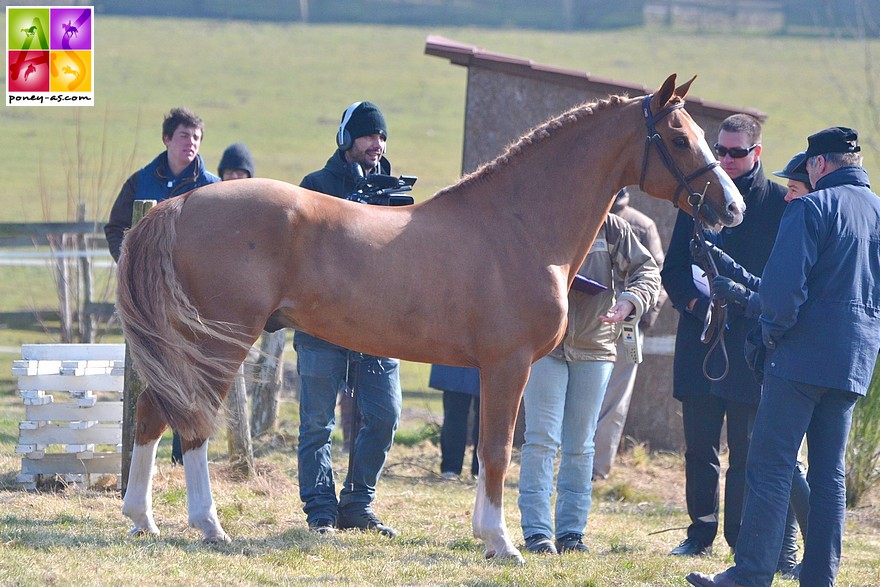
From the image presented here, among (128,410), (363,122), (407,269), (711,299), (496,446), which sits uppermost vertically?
(363,122)

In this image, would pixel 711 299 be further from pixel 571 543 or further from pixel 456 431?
pixel 456 431

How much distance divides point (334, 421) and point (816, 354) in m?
2.58

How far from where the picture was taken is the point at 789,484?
4434mm

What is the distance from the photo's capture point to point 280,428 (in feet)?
30.1

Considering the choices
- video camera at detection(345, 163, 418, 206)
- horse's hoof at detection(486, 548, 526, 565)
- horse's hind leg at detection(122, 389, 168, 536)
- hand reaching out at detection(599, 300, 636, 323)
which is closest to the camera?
horse's hind leg at detection(122, 389, 168, 536)

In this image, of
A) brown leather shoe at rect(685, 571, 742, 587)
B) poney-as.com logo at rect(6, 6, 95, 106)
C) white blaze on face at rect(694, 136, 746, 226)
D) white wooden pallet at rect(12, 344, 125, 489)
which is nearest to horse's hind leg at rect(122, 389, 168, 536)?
white wooden pallet at rect(12, 344, 125, 489)

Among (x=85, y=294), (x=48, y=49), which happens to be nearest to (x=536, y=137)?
(x=85, y=294)

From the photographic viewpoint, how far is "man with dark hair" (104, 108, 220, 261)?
20.4ft

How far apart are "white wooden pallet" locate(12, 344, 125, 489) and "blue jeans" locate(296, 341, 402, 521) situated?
141 centimetres

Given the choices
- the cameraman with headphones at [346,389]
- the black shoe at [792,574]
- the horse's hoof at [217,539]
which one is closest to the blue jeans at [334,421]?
the cameraman with headphones at [346,389]

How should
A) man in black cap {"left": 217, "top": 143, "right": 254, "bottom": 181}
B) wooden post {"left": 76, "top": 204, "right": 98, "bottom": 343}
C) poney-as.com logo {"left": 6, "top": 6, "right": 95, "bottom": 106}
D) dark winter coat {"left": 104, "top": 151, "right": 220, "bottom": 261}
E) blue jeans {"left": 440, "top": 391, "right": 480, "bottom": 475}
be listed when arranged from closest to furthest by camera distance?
dark winter coat {"left": 104, "top": 151, "right": 220, "bottom": 261} → man in black cap {"left": 217, "top": 143, "right": 254, "bottom": 181} → blue jeans {"left": 440, "top": 391, "right": 480, "bottom": 475} → poney-as.com logo {"left": 6, "top": 6, "right": 95, "bottom": 106} → wooden post {"left": 76, "top": 204, "right": 98, "bottom": 343}

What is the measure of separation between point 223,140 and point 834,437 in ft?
78.9

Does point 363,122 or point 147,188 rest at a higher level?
point 363,122

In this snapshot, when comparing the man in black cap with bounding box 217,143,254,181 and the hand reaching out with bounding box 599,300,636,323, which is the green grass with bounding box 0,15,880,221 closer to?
the man in black cap with bounding box 217,143,254,181
